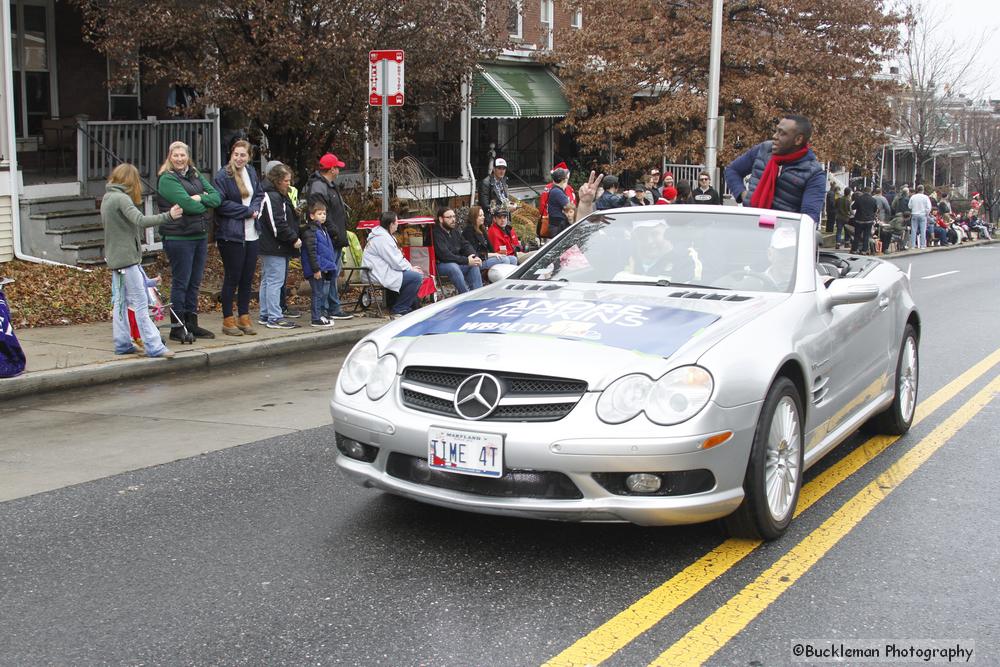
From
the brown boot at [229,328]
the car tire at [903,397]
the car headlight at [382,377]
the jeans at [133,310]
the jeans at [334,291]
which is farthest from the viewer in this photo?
the jeans at [334,291]

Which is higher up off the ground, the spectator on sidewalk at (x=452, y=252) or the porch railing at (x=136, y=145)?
the porch railing at (x=136, y=145)

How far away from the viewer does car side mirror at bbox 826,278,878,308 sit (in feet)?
18.2

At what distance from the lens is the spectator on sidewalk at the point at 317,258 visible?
1200 cm

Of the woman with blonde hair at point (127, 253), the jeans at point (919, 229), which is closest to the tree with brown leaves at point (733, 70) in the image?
the jeans at point (919, 229)

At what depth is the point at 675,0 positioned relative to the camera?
26.4m

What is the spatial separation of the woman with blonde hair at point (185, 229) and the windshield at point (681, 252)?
510 centimetres

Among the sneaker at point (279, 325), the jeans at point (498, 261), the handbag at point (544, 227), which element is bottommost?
the sneaker at point (279, 325)

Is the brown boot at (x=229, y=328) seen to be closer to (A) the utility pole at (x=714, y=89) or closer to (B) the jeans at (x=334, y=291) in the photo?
(B) the jeans at (x=334, y=291)

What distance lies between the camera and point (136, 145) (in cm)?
1689

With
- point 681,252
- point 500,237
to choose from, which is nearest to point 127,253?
point 681,252

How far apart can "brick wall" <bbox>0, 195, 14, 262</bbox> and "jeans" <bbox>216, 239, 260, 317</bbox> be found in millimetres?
4475

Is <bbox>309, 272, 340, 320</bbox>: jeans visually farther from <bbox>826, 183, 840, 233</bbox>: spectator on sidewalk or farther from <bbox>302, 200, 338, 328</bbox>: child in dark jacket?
<bbox>826, 183, 840, 233</bbox>: spectator on sidewalk

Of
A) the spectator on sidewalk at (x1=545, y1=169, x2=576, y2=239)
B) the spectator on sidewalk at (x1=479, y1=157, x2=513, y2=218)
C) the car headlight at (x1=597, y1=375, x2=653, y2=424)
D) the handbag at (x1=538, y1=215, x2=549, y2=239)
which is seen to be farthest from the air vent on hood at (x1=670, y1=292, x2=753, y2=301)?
the spectator on sidewalk at (x1=479, y1=157, x2=513, y2=218)

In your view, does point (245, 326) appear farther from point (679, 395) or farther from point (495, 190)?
point (679, 395)
